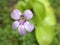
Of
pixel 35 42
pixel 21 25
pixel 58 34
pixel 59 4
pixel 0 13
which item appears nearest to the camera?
pixel 21 25

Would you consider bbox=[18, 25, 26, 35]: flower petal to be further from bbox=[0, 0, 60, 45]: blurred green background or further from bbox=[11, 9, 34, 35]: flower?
bbox=[0, 0, 60, 45]: blurred green background

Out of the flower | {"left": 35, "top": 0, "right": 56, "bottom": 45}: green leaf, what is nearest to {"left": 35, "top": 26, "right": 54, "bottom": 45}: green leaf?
{"left": 35, "top": 0, "right": 56, "bottom": 45}: green leaf

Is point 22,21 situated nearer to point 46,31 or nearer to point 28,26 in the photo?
point 28,26

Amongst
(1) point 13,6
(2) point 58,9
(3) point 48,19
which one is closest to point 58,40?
(3) point 48,19

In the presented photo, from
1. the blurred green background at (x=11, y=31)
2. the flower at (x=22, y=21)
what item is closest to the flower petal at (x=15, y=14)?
the flower at (x=22, y=21)

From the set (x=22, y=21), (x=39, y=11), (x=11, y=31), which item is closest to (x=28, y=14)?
(x=22, y=21)

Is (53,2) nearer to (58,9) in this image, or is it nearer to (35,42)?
(58,9)

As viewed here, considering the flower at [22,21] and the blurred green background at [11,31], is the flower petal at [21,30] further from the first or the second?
the blurred green background at [11,31]
